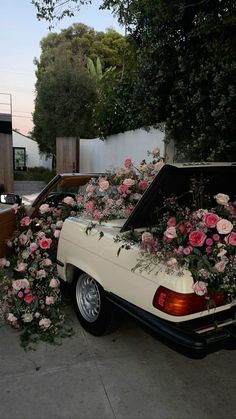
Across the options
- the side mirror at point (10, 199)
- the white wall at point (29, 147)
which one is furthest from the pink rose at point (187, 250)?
the white wall at point (29, 147)

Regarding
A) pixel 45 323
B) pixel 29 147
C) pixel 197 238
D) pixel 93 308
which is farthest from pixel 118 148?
pixel 29 147

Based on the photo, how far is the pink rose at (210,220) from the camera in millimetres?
2291

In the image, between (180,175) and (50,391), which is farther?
(180,175)

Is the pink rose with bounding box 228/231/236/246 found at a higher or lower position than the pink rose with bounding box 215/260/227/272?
higher

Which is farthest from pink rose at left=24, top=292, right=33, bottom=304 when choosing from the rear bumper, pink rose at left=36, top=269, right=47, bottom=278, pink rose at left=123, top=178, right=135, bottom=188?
pink rose at left=123, top=178, right=135, bottom=188

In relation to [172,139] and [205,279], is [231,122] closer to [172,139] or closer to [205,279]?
[172,139]

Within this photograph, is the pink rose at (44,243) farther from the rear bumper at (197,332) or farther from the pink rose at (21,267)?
the rear bumper at (197,332)

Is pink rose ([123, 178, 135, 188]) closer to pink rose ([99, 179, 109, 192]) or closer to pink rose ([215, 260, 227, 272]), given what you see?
pink rose ([99, 179, 109, 192])

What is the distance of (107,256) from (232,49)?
3.97 m

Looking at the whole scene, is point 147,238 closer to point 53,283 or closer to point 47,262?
point 53,283

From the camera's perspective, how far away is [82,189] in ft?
14.8

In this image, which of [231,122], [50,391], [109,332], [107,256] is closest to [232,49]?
[231,122]

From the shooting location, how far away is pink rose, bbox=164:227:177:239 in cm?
235

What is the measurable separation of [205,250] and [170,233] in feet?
0.80
